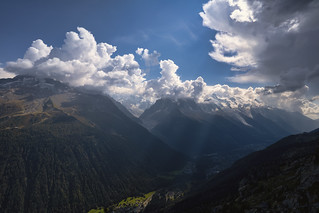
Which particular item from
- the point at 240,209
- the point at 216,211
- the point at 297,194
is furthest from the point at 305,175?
the point at 216,211

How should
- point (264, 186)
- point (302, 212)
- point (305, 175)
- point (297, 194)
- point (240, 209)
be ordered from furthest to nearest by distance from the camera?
1. point (264, 186)
2. point (240, 209)
3. point (305, 175)
4. point (297, 194)
5. point (302, 212)

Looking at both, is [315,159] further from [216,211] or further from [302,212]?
[216,211]

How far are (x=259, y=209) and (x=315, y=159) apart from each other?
5036 centimetres

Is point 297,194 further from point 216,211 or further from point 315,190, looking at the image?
point 216,211

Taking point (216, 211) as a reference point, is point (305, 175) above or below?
above

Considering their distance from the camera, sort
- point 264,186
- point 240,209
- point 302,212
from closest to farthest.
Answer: point 302,212
point 240,209
point 264,186

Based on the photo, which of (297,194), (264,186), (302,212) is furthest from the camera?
(264,186)

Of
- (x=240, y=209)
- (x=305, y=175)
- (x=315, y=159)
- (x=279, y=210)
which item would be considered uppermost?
(x=315, y=159)

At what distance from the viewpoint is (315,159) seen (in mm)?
125562

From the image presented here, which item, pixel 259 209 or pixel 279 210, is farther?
pixel 259 209

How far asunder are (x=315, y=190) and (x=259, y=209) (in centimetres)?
3715

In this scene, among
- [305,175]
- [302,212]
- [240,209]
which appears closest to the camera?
[302,212]

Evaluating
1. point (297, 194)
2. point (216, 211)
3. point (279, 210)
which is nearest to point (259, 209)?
point (279, 210)

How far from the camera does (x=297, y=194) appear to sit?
108312 mm
